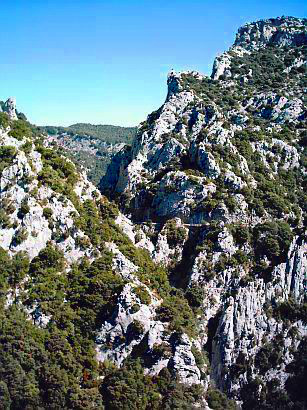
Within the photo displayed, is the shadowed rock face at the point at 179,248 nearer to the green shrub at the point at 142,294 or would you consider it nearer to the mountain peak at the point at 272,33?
the green shrub at the point at 142,294

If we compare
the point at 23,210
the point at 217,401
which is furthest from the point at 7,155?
the point at 217,401

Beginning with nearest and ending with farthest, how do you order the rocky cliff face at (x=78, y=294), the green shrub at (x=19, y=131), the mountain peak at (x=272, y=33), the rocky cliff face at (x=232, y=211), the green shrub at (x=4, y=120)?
the rocky cliff face at (x=78, y=294) → the rocky cliff face at (x=232, y=211) → the green shrub at (x=19, y=131) → the green shrub at (x=4, y=120) → the mountain peak at (x=272, y=33)

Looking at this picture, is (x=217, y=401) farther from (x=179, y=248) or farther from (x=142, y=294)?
(x=179, y=248)

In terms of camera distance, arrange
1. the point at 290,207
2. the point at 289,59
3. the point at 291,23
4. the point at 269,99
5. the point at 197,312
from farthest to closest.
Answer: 1. the point at 291,23
2. the point at 289,59
3. the point at 269,99
4. the point at 290,207
5. the point at 197,312

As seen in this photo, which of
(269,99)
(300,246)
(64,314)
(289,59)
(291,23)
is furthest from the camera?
(291,23)

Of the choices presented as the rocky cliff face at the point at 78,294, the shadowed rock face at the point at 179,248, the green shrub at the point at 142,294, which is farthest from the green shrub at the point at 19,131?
the green shrub at the point at 142,294

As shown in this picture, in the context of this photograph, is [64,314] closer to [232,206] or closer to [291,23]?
[232,206]

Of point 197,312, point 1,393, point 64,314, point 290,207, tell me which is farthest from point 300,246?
A: point 1,393

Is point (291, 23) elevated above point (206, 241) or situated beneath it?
elevated above

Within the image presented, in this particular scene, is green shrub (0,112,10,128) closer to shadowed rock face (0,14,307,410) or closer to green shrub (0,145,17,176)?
shadowed rock face (0,14,307,410)
